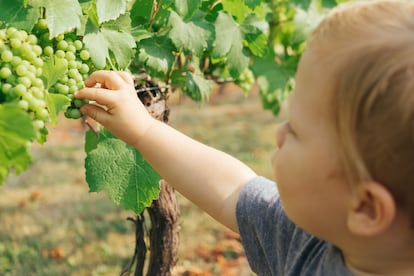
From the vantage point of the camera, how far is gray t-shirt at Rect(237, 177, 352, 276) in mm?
1705

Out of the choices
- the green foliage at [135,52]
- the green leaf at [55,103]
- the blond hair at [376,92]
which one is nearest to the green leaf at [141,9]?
the green foliage at [135,52]

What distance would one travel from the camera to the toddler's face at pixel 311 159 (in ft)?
4.64

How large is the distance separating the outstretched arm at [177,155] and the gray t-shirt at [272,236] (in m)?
0.04

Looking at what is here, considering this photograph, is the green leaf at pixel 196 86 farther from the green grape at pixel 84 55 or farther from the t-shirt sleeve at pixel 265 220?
the t-shirt sleeve at pixel 265 220

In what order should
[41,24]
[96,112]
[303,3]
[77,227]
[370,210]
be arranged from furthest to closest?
[77,227]
[303,3]
[41,24]
[96,112]
[370,210]

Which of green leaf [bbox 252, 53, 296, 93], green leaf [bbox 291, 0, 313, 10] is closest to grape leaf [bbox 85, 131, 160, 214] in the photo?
green leaf [bbox 252, 53, 296, 93]

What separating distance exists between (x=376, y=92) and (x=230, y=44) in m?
1.55

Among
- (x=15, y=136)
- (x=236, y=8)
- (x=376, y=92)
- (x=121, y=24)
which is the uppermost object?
(x=376, y=92)

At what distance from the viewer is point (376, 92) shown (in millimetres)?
1302

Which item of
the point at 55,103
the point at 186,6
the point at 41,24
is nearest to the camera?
the point at 55,103

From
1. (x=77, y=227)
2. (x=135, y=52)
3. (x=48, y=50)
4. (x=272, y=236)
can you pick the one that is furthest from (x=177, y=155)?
(x=77, y=227)

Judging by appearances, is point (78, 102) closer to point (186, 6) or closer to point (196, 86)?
point (186, 6)

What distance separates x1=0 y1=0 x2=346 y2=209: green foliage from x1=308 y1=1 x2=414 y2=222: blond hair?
1.93 feet

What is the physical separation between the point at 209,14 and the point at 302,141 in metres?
1.47
